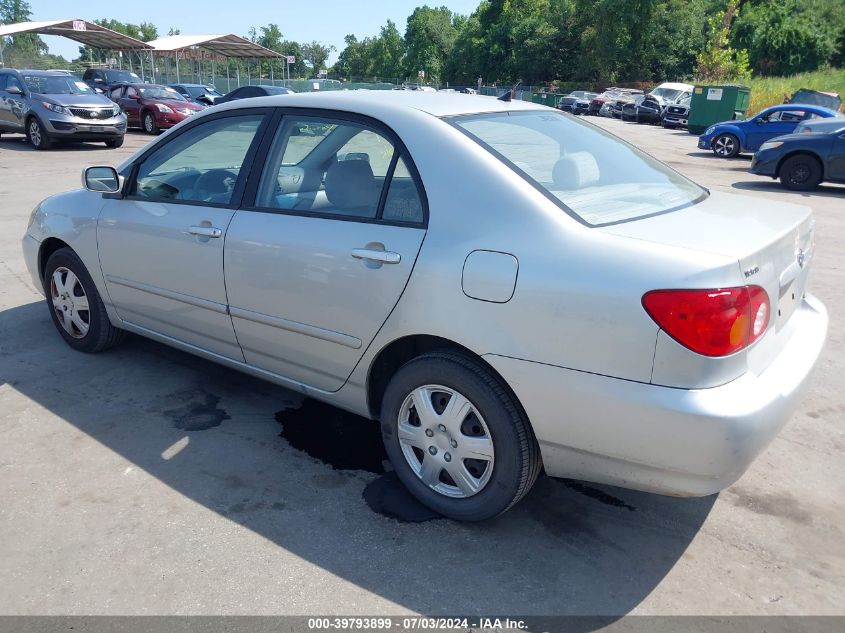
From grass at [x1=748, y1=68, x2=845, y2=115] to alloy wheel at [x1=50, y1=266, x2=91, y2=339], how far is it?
33.0 meters

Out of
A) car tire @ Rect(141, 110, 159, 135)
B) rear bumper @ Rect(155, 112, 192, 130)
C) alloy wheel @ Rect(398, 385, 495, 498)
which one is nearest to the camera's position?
alloy wheel @ Rect(398, 385, 495, 498)

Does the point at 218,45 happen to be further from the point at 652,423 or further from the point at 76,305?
the point at 652,423

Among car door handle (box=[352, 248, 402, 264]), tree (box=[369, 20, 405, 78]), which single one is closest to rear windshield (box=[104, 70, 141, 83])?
car door handle (box=[352, 248, 402, 264])

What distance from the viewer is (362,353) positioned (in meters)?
3.20

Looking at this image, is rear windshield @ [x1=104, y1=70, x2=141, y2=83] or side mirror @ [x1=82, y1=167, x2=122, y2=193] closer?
side mirror @ [x1=82, y1=167, x2=122, y2=193]

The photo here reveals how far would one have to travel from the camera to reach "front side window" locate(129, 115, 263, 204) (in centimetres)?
380

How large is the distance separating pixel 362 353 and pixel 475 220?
2.63ft

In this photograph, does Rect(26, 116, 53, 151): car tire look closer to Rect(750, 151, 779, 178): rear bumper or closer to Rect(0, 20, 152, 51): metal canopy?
Rect(750, 151, 779, 178): rear bumper

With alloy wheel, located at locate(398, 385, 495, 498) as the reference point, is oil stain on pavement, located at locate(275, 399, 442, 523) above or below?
below

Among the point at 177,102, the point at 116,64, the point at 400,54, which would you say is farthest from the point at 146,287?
the point at 400,54

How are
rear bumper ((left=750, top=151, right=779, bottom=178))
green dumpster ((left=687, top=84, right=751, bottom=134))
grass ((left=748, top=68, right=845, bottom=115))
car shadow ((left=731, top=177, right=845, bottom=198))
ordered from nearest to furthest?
car shadow ((left=731, top=177, right=845, bottom=198)) → rear bumper ((left=750, top=151, right=779, bottom=178)) → green dumpster ((left=687, top=84, right=751, bottom=134)) → grass ((left=748, top=68, right=845, bottom=115))

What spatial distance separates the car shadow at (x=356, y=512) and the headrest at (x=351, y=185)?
1.27 m

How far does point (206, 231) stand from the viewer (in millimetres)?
3697

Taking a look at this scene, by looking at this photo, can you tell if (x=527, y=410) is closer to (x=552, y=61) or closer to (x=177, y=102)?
(x=177, y=102)
